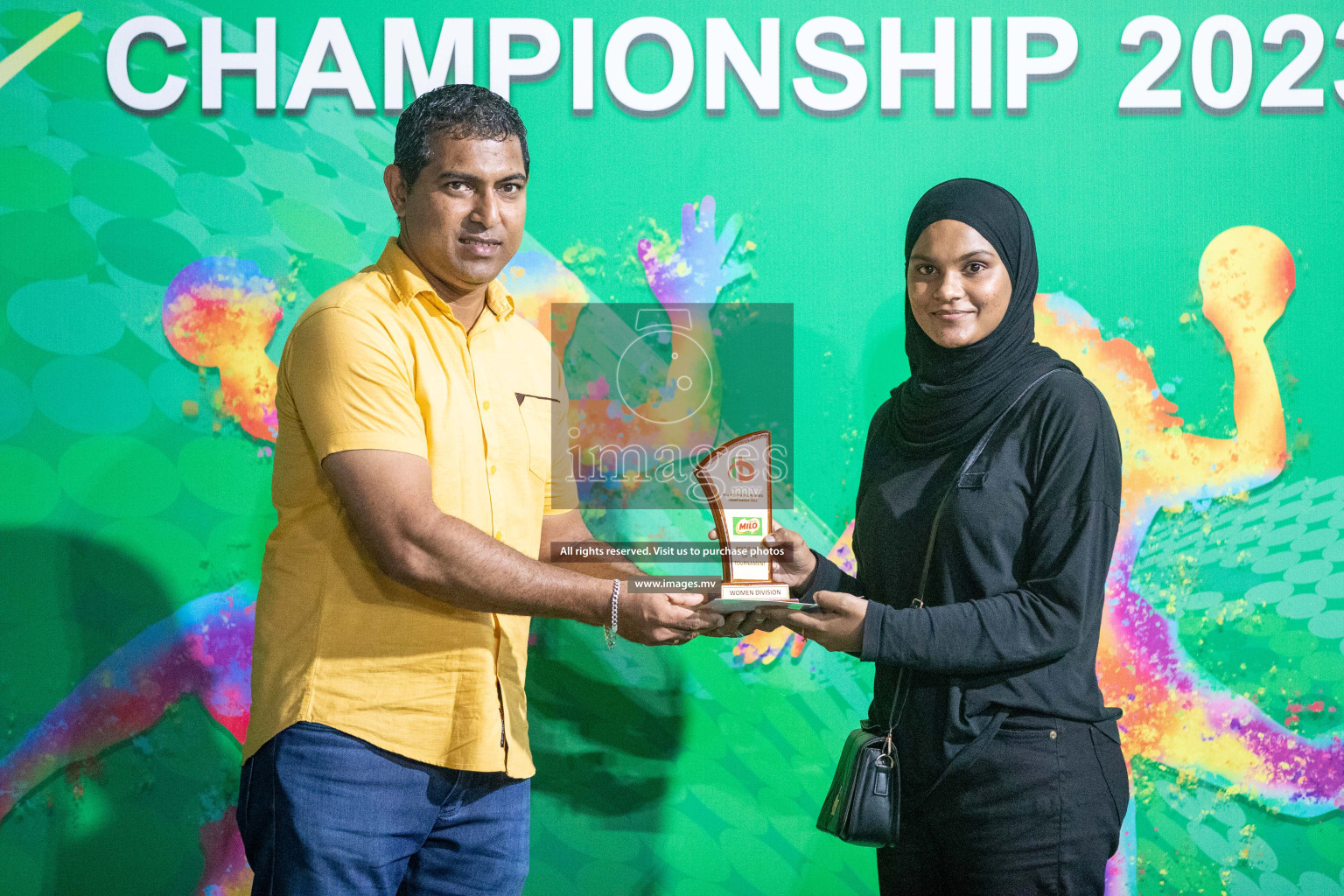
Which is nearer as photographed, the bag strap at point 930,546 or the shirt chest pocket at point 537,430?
the bag strap at point 930,546

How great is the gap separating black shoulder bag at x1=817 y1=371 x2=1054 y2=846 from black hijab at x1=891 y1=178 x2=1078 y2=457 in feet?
0.12

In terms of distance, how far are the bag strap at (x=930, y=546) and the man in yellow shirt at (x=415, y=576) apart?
0.35 meters

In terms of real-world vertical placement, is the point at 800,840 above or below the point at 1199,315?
below

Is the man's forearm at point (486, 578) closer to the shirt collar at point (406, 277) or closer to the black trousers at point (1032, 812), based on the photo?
the shirt collar at point (406, 277)

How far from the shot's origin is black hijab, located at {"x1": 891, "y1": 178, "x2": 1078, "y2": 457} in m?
1.77

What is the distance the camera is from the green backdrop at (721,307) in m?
2.64

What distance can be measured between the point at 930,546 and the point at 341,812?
105cm

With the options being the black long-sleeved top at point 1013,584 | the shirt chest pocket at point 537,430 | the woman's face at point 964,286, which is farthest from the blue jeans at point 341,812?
the woman's face at point 964,286

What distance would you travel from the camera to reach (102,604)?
108 inches

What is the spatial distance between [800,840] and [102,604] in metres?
1.91

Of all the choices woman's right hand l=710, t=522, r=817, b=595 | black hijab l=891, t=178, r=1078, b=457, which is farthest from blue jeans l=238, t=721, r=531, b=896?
black hijab l=891, t=178, r=1078, b=457

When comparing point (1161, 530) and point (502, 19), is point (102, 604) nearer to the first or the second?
point (502, 19)

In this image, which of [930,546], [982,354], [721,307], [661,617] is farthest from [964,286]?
[721,307]

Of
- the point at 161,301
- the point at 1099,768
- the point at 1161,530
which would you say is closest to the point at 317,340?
the point at 161,301
